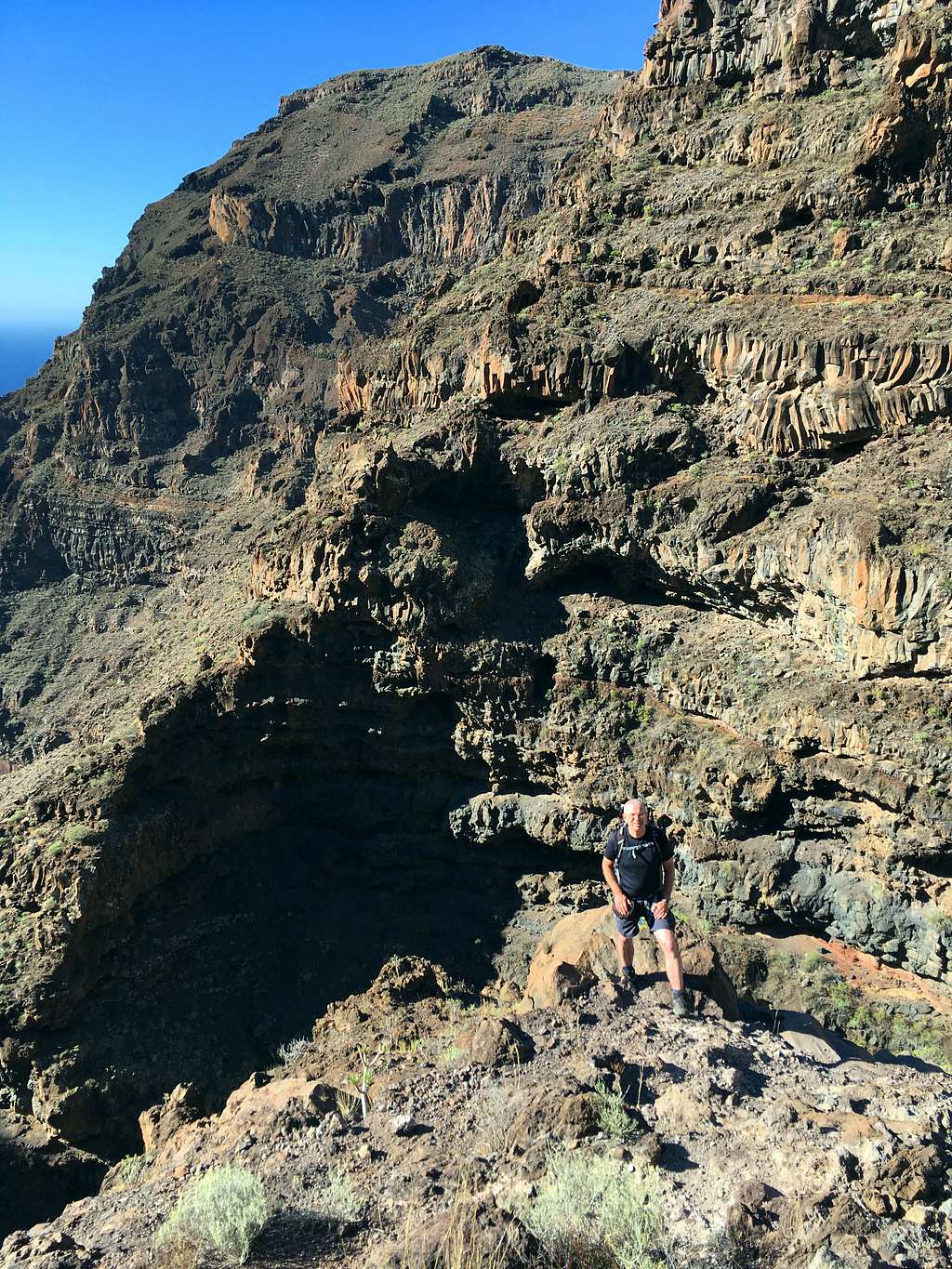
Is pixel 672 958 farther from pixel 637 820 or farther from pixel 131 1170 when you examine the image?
pixel 131 1170

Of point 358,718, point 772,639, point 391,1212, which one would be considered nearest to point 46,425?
point 358,718

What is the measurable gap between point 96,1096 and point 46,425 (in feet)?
202

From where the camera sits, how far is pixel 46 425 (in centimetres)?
6950

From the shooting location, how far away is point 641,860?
402 inches

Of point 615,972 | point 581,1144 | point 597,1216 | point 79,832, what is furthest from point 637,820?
point 79,832

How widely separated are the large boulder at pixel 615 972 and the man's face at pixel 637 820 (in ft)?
6.78

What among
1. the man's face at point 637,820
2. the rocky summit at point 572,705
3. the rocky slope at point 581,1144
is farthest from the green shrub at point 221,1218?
the man's face at point 637,820

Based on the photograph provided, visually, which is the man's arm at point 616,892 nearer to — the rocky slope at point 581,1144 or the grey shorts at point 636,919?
the grey shorts at point 636,919

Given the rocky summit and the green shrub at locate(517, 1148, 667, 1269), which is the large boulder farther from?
the green shrub at locate(517, 1148, 667, 1269)

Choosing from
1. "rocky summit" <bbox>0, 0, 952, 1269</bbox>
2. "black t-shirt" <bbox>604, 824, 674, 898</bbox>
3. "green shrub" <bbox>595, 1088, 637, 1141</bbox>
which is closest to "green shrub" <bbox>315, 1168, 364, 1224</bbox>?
"rocky summit" <bbox>0, 0, 952, 1269</bbox>

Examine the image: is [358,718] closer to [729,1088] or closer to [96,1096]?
[96,1096]

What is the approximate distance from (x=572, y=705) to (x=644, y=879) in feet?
37.6

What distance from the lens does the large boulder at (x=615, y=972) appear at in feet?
35.9

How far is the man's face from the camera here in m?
9.99
